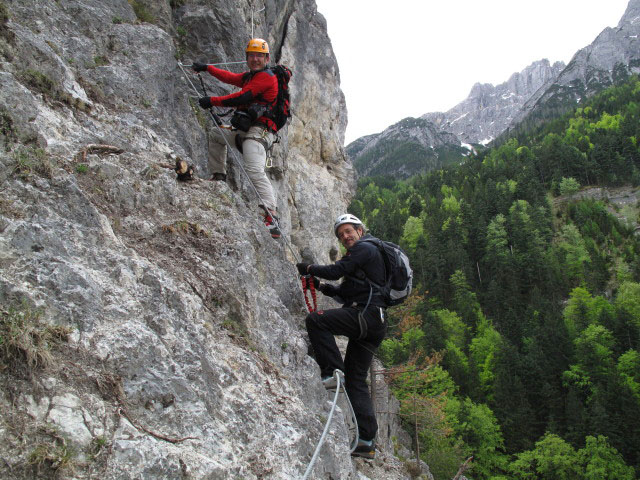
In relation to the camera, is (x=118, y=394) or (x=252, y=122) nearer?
(x=118, y=394)

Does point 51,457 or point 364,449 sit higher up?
point 51,457

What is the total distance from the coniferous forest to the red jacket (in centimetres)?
1285

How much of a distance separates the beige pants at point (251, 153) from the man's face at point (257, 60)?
1.04 metres

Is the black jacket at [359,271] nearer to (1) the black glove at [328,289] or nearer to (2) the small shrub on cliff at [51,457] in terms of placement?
(1) the black glove at [328,289]

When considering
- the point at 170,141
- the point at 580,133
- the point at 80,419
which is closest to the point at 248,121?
the point at 170,141

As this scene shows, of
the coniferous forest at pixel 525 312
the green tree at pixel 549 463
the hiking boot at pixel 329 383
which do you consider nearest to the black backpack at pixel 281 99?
the hiking boot at pixel 329 383

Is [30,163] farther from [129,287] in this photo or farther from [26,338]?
[26,338]

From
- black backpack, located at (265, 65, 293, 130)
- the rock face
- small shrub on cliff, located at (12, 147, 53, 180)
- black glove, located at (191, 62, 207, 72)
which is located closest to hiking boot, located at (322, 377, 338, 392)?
the rock face

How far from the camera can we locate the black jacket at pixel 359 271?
5.62m

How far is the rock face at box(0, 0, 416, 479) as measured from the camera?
3016 millimetres

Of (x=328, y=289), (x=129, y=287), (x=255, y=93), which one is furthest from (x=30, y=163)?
(x=255, y=93)

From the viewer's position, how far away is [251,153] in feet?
25.2

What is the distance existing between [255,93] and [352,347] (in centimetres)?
431

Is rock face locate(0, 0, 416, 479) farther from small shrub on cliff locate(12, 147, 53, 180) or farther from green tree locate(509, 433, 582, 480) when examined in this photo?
green tree locate(509, 433, 582, 480)
